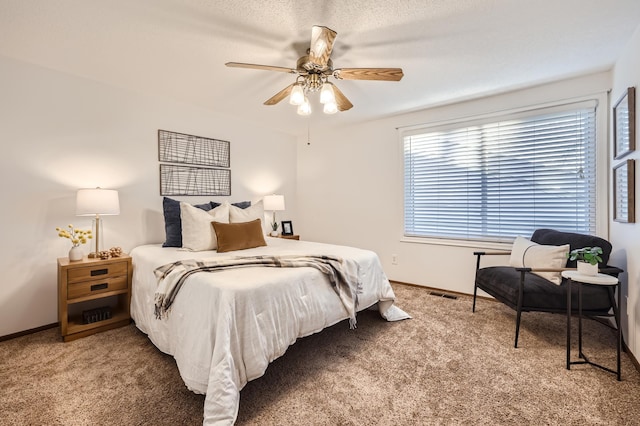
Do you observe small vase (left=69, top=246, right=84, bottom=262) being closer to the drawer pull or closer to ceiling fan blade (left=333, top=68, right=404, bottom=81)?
the drawer pull

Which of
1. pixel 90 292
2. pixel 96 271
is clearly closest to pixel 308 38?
pixel 96 271

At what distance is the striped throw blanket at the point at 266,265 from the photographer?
1970 millimetres

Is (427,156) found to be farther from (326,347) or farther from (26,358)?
(26,358)

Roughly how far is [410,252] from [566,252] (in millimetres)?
1743

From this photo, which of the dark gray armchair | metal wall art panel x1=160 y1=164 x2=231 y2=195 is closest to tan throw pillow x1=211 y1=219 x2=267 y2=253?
metal wall art panel x1=160 y1=164 x2=231 y2=195

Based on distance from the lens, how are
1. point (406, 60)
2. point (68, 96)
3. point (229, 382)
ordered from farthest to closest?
point (68, 96) → point (406, 60) → point (229, 382)

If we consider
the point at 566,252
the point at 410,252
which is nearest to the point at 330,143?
the point at 410,252

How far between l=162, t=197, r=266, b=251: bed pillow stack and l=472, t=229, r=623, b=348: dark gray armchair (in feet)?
7.56

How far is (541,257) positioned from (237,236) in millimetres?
2818

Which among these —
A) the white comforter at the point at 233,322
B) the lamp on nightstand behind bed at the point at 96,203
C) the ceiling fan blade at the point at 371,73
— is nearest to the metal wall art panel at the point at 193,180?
the lamp on nightstand behind bed at the point at 96,203

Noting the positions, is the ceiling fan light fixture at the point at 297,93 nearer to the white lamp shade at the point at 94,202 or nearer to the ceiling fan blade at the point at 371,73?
the ceiling fan blade at the point at 371,73

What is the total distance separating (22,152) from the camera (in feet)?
8.47

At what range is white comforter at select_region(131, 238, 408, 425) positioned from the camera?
1530 mm

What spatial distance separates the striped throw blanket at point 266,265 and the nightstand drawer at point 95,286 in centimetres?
77
